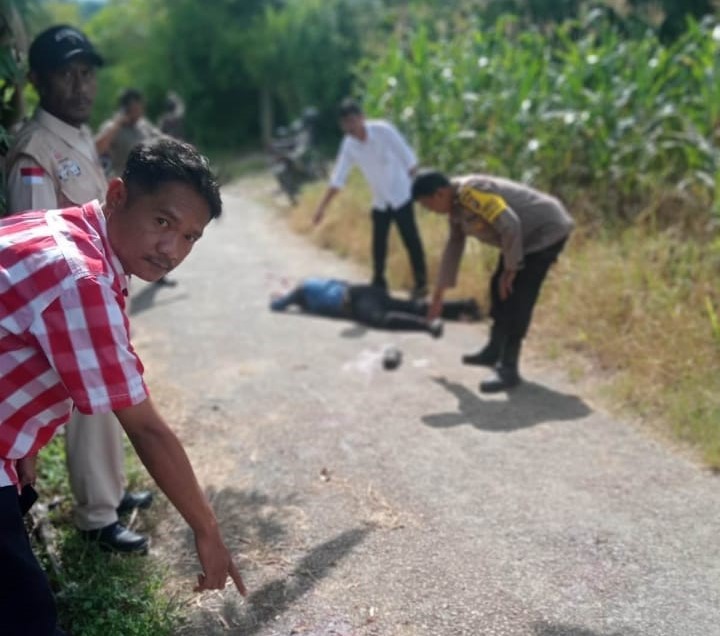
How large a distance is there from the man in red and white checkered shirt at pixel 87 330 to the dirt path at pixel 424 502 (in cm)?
96

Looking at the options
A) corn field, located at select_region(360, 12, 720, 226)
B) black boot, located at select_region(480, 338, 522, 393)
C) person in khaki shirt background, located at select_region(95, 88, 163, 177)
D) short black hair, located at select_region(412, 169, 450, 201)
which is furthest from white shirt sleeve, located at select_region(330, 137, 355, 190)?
black boot, located at select_region(480, 338, 522, 393)

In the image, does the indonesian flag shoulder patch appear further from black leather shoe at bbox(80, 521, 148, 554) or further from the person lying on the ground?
the person lying on the ground

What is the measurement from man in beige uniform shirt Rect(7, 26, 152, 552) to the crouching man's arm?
48.3 inches

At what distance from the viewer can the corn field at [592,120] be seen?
6684 millimetres

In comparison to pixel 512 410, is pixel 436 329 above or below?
below

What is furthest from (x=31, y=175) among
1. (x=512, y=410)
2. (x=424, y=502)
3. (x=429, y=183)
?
(x=512, y=410)

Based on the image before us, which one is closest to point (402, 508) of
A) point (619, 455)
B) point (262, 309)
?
A: point (619, 455)

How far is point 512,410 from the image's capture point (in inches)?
187

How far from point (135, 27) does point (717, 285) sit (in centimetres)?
2065

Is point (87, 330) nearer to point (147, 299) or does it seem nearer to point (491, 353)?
point (491, 353)

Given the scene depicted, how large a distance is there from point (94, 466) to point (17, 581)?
124 centimetres

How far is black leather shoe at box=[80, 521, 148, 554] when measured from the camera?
319 cm

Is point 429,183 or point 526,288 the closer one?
point 429,183

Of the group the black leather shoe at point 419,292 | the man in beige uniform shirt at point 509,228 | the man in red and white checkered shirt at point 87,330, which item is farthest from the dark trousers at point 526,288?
the man in red and white checkered shirt at point 87,330
